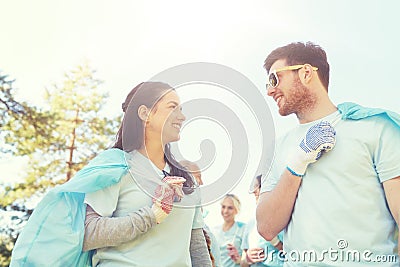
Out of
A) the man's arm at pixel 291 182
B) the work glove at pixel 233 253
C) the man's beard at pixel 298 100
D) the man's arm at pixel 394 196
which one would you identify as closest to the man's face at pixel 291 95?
the man's beard at pixel 298 100

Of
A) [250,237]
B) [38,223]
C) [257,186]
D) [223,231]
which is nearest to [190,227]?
[38,223]

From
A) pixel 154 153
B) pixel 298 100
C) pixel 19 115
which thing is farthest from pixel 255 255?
pixel 19 115

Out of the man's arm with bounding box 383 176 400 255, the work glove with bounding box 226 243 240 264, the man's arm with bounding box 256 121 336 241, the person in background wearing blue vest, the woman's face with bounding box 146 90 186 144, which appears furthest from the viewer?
the person in background wearing blue vest

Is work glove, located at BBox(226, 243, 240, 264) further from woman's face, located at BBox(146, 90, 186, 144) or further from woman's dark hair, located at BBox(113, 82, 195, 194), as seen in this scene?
woman's face, located at BBox(146, 90, 186, 144)

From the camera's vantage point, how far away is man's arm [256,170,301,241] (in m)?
2.71

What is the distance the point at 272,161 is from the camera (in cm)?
295

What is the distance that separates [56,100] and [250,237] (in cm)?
1110

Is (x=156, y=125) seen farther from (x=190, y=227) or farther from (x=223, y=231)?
(x=223, y=231)

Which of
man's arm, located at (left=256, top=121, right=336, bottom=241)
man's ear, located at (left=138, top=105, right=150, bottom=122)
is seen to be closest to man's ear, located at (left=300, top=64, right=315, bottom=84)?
man's arm, located at (left=256, top=121, right=336, bottom=241)

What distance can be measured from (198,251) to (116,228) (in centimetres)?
61

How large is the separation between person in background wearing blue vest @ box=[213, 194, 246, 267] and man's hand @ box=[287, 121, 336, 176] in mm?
3943

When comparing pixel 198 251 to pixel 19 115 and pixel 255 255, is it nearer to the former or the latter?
pixel 255 255

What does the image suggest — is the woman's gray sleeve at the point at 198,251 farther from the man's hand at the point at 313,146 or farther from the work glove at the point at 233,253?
the work glove at the point at 233,253

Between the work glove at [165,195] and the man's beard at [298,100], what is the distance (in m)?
0.72
